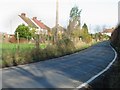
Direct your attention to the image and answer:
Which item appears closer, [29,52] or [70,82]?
[70,82]

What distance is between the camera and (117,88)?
11.0 metres

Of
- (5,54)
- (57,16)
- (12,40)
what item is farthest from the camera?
(12,40)

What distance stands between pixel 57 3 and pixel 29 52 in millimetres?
13542

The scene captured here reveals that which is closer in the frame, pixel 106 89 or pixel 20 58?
pixel 106 89

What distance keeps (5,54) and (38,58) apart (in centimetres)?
398

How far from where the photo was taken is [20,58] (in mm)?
25672

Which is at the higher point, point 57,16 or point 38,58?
point 57,16

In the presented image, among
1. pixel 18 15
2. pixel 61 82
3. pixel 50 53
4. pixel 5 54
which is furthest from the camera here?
pixel 18 15

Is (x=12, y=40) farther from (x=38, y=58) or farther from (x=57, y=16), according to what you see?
(x=38, y=58)

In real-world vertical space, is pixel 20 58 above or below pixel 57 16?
below

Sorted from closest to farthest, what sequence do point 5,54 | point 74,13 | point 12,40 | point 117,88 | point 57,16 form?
point 117,88 → point 5,54 → point 57,16 → point 12,40 → point 74,13

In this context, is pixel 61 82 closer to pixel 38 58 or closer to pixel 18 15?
pixel 38 58

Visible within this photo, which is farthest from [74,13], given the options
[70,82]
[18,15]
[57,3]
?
[70,82]

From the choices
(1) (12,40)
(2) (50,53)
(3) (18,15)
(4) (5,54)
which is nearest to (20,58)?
(4) (5,54)
